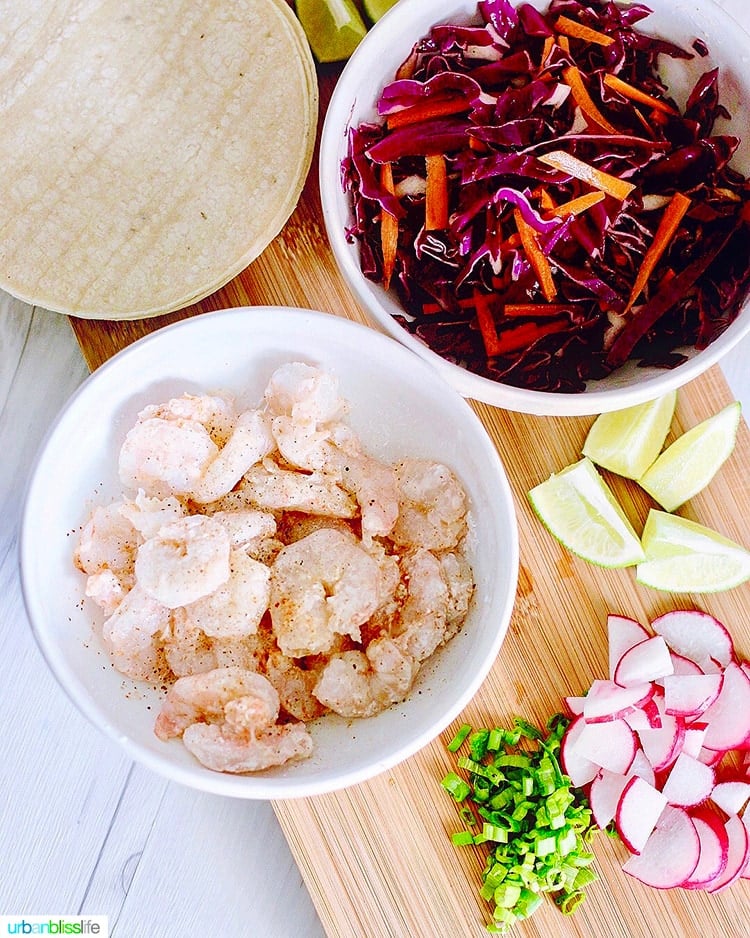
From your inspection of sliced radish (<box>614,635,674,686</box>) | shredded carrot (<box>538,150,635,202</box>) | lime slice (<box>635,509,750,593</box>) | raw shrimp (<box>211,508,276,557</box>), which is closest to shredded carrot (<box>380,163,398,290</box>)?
shredded carrot (<box>538,150,635,202</box>)

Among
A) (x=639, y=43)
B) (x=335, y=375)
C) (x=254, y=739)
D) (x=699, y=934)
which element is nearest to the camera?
(x=254, y=739)

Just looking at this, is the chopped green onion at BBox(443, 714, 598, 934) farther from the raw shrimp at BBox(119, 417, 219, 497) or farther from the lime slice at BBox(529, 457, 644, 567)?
the raw shrimp at BBox(119, 417, 219, 497)

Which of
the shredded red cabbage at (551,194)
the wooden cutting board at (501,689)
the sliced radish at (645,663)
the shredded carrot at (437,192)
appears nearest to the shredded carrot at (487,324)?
the shredded red cabbage at (551,194)

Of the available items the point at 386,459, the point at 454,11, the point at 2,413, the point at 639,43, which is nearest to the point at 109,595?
the point at 386,459

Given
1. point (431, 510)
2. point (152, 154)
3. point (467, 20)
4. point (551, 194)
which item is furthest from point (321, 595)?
point (467, 20)

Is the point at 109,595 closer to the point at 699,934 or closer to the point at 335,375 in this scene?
the point at 335,375

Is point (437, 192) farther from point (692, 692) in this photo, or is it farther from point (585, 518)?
point (692, 692)
